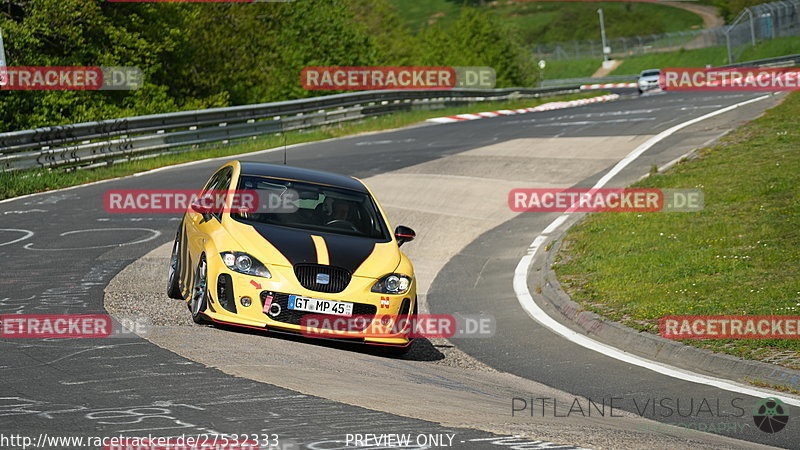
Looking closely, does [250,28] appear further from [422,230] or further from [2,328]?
[2,328]

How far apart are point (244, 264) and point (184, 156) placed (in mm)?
17690

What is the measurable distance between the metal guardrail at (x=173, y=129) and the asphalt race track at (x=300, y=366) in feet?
7.38

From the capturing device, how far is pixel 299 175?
11.3 m

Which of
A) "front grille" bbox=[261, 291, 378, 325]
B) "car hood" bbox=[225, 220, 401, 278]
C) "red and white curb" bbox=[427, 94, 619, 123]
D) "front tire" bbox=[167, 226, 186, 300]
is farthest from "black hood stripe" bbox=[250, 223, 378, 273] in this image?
"red and white curb" bbox=[427, 94, 619, 123]

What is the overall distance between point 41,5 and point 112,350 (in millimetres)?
28556

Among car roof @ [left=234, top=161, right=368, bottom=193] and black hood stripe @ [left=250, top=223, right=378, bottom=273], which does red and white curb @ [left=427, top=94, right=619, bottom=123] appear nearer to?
car roof @ [left=234, top=161, right=368, bottom=193]

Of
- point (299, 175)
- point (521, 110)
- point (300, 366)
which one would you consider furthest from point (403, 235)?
point (521, 110)

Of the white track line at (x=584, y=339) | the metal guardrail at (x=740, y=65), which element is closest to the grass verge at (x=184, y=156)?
the white track line at (x=584, y=339)

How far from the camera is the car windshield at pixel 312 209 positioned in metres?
10.5

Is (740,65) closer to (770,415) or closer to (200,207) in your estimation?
(200,207)

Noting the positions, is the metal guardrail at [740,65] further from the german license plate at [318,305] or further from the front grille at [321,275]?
the german license plate at [318,305]

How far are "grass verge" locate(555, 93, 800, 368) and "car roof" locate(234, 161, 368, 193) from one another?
3071 millimetres

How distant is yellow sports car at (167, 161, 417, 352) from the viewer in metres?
9.48

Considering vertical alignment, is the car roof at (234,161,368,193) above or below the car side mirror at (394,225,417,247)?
above
